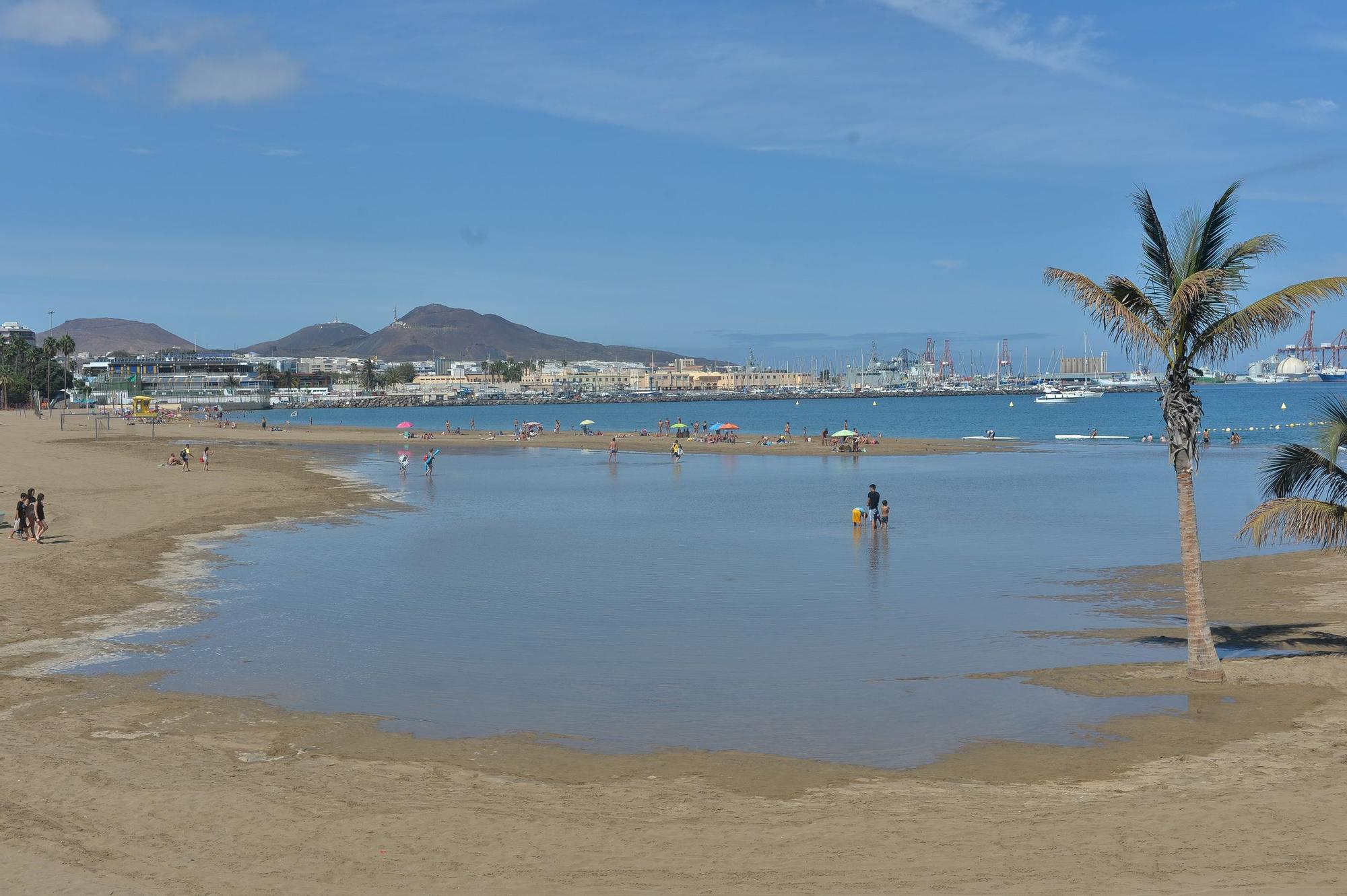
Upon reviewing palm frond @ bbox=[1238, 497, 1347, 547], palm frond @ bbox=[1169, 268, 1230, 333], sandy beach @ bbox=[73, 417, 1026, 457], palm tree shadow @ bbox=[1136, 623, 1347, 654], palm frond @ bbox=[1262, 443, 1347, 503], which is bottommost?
palm tree shadow @ bbox=[1136, 623, 1347, 654]

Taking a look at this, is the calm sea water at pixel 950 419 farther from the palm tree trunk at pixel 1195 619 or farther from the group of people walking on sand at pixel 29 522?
the group of people walking on sand at pixel 29 522

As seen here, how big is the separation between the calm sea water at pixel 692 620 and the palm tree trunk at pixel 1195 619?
1.13 meters

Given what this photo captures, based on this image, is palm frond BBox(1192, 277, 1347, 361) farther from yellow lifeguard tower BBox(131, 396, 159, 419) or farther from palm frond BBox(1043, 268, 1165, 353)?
yellow lifeguard tower BBox(131, 396, 159, 419)

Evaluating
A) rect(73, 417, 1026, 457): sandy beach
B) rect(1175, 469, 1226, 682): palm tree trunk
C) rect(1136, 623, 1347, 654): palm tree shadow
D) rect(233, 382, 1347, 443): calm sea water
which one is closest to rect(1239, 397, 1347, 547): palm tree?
rect(1175, 469, 1226, 682): palm tree trunk

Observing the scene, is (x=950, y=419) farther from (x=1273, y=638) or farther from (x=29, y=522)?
(x=1273, y=638)

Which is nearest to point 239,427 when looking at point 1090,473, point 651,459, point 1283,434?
point 651,459

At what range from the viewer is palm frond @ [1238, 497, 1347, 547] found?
14281mm

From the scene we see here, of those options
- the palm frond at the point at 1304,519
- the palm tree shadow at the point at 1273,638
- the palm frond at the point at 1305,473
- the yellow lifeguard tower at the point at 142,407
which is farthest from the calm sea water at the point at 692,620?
the yellow lifeguard tower at the point at 142,407

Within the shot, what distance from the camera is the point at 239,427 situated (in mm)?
109000

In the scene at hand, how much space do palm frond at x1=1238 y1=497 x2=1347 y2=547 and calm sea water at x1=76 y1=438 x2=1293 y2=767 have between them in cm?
272

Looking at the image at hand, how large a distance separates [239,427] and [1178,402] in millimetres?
106664

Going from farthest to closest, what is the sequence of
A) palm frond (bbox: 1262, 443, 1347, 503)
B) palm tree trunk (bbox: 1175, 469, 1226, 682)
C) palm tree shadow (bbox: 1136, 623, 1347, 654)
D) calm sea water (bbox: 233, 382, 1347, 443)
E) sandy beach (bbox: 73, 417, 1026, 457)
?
calm sea water (bbox: 233, 382, 1347, 443)
sandy beach (bbox: 73, 417, 1026, 457)
palm tree shadow (bbox: 1136, 623, 1347, 654)
palm frond (bbox: 1262, 443, 1347, 503)
palm tree trunk (bbox: 1175, 469, 1226, 682)

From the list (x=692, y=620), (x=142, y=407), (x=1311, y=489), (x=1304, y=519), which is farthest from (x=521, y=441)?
(x=1304, y=519)

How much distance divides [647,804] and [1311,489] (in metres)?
10.6
